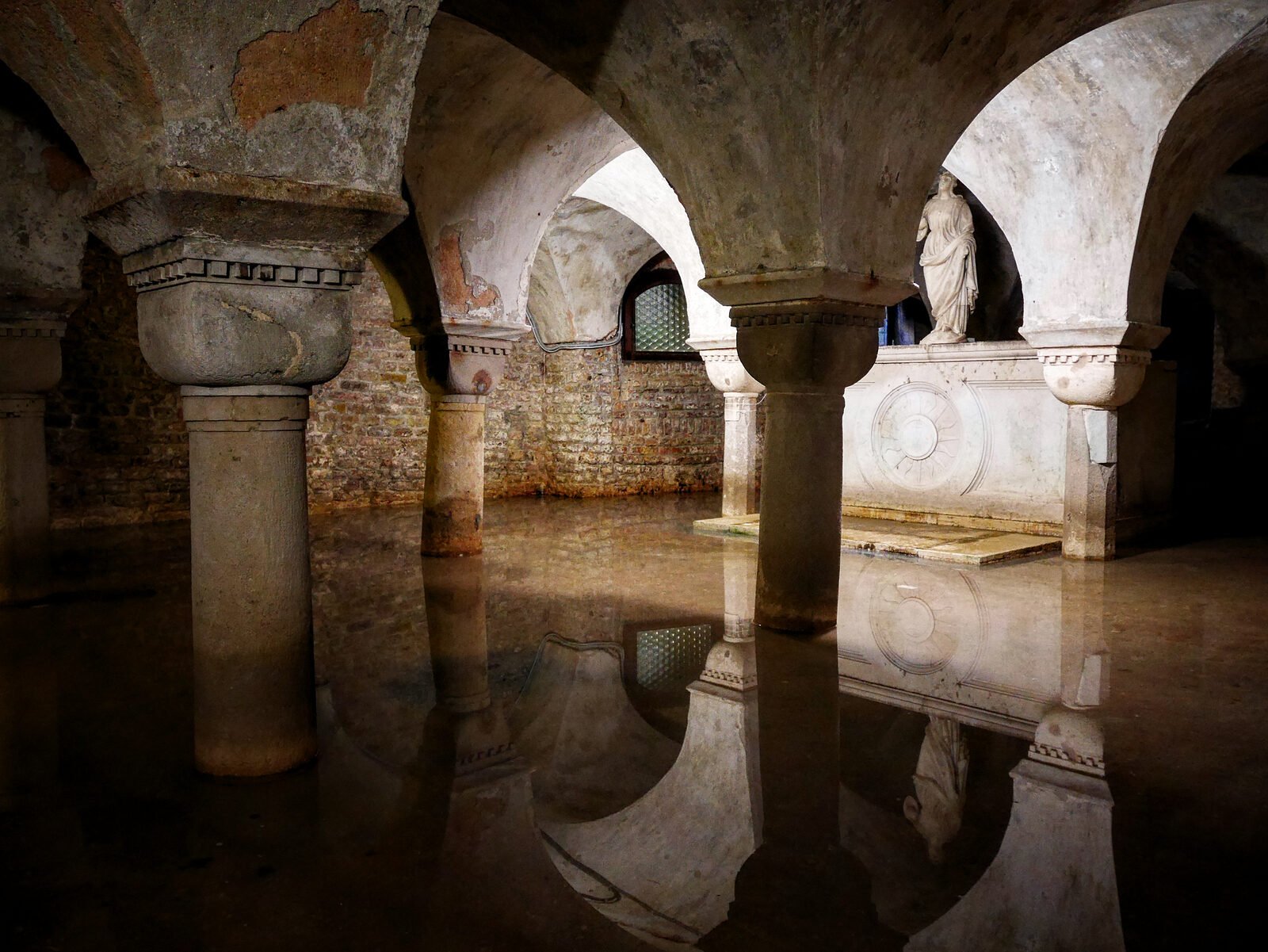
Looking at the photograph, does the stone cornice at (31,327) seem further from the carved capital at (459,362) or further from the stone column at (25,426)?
the carved capital at (459,362)

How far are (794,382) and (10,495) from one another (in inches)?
164

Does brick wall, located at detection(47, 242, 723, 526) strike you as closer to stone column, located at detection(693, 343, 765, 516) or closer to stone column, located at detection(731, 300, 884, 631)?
stone column, located at detection(693, 343, 765, 516)

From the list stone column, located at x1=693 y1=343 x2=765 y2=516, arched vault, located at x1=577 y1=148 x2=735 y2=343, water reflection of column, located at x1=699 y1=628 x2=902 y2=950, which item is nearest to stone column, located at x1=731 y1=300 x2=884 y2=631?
water reflection of column, located at x1=699 y1=628 x2=902 y2=950

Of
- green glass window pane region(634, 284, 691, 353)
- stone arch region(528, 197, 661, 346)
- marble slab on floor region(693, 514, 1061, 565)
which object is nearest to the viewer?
marble slab on floor region(693, 514, 1061, 565)

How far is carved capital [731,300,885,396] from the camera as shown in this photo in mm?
4773

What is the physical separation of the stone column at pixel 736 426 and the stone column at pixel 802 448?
424 cm

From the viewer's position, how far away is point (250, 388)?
113 inches

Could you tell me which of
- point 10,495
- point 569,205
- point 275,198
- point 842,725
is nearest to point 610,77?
point 275,198

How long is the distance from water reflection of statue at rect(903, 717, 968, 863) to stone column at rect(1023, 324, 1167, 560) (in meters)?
4.18

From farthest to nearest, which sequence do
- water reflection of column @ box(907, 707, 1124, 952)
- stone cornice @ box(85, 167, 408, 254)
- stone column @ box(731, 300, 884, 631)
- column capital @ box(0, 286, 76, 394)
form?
column capital @ box(0, 286, 76, 394), stone column @ box(731, 300, 884, 631), stone cornice @ box(85, 167, 408, 254), water reflection of column @ box(907, 707, 1124, 952)

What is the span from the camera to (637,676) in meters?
4.34

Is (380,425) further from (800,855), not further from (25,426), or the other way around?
(800,855)

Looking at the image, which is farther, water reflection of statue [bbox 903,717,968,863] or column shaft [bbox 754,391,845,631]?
column shaft [bbox 754,391,845,631]

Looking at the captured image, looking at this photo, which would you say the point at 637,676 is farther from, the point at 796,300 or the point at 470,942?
the point at 470,942
